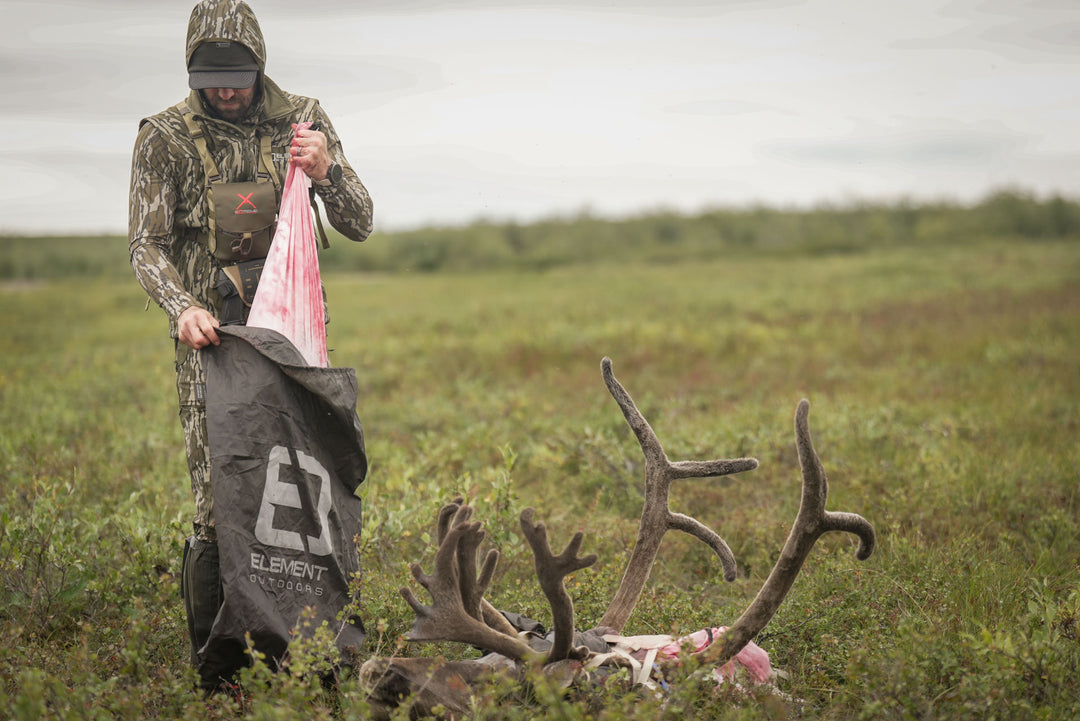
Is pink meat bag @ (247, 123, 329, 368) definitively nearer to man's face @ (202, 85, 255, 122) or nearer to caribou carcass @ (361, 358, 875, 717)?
man's face @ (202, 85, 255, 122)

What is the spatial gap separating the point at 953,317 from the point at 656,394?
676cm

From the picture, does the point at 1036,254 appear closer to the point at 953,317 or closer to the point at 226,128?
the point at 953,317

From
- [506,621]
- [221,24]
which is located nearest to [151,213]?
[221,24]

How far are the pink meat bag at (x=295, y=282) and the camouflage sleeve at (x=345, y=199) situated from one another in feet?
0.36

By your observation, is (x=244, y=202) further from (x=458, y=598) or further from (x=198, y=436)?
(x=458, y=598)

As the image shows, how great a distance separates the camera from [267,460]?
3043 mm

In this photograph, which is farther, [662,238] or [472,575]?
[662,238]

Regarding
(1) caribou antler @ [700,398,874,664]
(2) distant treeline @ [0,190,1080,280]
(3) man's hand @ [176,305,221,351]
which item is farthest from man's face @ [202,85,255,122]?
(2) distant treeline @ [0,190,1080,280]

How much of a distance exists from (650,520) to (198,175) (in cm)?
220

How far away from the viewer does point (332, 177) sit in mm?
3396

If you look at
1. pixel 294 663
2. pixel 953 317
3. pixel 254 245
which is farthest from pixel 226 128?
pixel 953 317

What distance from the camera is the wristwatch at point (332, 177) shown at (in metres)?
3.38

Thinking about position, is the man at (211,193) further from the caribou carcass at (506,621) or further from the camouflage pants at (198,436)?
the caribou carcass at (506,621)

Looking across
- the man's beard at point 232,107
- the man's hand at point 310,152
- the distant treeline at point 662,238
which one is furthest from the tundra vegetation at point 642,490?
the distant treeline at point 662,238
